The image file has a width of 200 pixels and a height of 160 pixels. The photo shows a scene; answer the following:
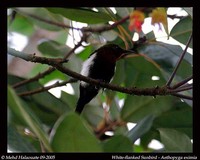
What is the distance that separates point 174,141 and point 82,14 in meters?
0.74

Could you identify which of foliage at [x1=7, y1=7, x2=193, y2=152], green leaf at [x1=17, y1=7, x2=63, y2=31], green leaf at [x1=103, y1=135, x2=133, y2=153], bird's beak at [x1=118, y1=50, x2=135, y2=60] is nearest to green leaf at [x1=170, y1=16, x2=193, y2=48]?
foliage at [x1=7, y1=7, x2=193, y2=152]

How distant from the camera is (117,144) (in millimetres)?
1606

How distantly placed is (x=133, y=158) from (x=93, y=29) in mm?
1048

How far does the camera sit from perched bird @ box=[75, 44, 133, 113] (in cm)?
262

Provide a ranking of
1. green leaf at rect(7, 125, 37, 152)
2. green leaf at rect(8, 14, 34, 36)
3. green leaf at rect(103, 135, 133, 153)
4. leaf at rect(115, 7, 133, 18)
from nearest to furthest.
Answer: green leaf at rect(7, 125, 37, 152), green leaf at rect(103, 135, 133, 153), leaf at rect(115, 7, 133, 18), green leaf at rect(8, 14, 34, 36)

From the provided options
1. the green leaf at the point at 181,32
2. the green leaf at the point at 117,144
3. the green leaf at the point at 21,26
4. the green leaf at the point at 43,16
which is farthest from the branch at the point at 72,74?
the green leaf at the point at 21,26

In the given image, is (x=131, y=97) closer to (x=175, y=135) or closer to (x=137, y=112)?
(x=137, y=112)

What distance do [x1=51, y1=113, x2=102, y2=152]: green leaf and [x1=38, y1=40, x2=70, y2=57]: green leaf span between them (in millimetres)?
1393

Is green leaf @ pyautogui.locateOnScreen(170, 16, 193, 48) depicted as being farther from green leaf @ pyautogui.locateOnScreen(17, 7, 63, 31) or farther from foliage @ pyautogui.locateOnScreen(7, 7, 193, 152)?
green leaf @ pyautogui.locateOnScreen(17, 7, 63, 31)

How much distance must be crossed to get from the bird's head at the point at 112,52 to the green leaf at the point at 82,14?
1.32 ft

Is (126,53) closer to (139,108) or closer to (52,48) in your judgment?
(139,108)

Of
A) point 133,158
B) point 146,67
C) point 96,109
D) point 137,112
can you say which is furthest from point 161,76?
point 133,158

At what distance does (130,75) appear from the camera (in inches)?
99.2

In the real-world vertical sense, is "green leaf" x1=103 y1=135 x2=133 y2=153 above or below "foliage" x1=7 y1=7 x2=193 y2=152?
below
